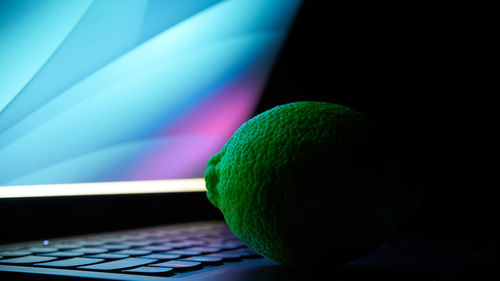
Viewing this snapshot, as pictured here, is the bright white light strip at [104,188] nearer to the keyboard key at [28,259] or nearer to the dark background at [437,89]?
the keyboard key at [28,259]

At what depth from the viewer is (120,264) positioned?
47 cm

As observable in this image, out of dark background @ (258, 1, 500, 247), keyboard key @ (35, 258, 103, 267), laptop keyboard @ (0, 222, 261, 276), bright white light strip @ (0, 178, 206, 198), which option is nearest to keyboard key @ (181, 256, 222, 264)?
laptop keyboard @ (0, 222, 261, 276)

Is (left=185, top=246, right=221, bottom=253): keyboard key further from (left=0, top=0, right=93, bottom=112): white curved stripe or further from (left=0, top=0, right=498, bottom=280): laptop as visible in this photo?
(left=0, top=0, right=93, bottom=112): white curved stripe

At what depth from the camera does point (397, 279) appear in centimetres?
40

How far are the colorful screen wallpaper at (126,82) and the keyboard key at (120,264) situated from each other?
0.44 m

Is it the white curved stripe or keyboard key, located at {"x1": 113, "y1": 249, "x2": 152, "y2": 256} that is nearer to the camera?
keyboard key, located at {"x1": 113, "y1": 249, "x2": 152, "y2": 256}

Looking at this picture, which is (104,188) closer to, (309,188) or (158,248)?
(158,248)

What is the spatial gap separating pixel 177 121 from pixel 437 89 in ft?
2.38

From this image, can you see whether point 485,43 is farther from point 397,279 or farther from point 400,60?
point 397,279

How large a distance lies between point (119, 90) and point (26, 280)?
648 millimetres

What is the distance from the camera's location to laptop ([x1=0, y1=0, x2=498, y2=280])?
0.52 meters

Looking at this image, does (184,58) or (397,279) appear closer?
(397,279)

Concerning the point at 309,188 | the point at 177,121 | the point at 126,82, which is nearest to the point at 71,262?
the point at 309,188

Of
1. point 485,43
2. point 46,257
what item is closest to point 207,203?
point 46,257
